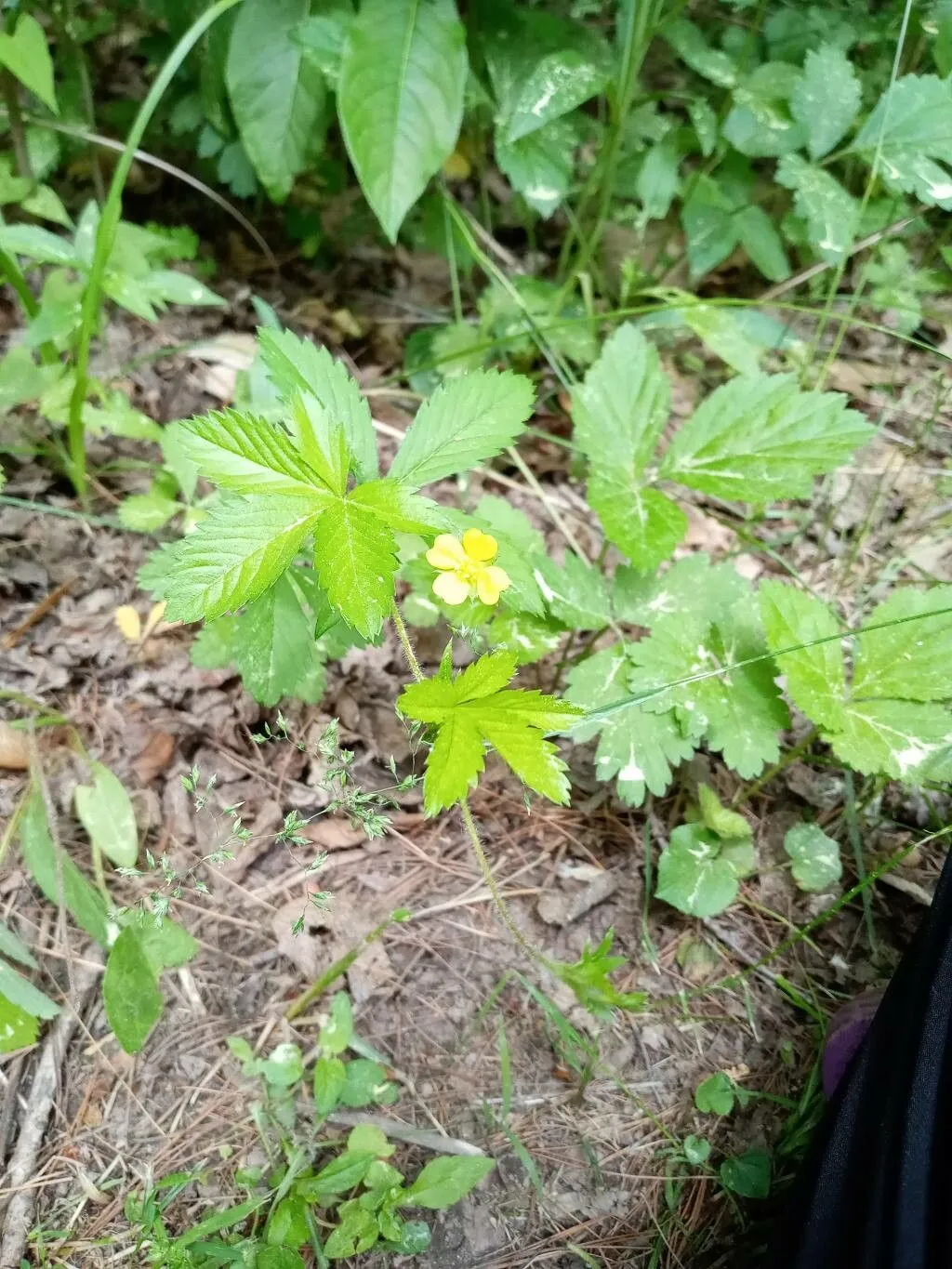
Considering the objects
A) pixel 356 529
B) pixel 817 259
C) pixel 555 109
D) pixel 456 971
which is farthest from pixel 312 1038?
pixel 817 259

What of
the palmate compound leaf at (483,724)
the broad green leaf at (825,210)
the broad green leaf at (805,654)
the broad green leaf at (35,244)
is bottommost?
the broad green leaf at (805,654)

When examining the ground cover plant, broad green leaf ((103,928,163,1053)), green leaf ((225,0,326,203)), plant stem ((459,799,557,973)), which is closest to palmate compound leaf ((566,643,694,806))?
the ground cover plant

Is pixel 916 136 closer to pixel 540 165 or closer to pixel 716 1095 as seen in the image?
pixel 540 165

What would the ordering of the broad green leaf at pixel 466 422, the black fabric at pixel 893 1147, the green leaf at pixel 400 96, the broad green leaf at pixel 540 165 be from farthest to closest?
the broad green leaf at pixel 540 165 → the green leaf at pixel 400 96 → the broad green leaf at pixel 466 422 → the black fabric at pixel 893 1147

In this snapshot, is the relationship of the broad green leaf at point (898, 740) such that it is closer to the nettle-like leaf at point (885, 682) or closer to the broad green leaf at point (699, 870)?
the nettle-like leaf at point (885, 682)

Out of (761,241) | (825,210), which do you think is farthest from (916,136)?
(761,241)

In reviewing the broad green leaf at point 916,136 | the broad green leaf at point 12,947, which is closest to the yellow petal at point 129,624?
the broad green leaf at point 12,947

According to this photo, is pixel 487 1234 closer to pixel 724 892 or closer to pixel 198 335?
pixel 724 892
